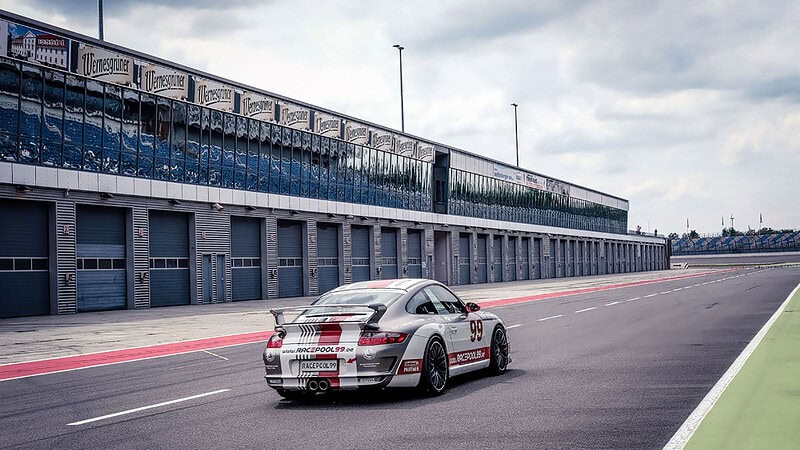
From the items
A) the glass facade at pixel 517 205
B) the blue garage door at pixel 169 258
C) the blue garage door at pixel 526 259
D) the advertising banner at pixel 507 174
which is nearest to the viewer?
the blue garage door at pixel 169 258

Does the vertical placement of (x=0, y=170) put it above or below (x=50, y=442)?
above

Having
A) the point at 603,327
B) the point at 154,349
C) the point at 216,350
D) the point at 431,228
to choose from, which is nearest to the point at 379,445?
the point at 216,350

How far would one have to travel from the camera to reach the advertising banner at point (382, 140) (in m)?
52.3

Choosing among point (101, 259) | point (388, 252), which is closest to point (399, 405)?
point (101, 259)

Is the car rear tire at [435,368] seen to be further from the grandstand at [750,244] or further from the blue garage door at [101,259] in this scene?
the grandstand at [750,244]

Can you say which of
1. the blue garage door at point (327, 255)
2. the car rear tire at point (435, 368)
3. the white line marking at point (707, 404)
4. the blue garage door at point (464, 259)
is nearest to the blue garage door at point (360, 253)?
the blue garage door at point (327, 255)

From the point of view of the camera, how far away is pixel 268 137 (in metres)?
42.0

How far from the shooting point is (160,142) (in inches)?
1375

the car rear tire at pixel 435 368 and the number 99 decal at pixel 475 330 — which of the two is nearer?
the car rear tire at pixel 435 368

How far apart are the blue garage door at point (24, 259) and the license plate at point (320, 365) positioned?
21.8 meters

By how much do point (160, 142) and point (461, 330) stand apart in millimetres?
26601

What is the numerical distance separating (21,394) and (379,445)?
6609 millimetres

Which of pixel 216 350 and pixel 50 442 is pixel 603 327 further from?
pixel 50 442

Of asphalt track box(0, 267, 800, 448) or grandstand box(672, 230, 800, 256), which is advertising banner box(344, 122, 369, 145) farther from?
grandstand box(672, 230, 800, 256)
